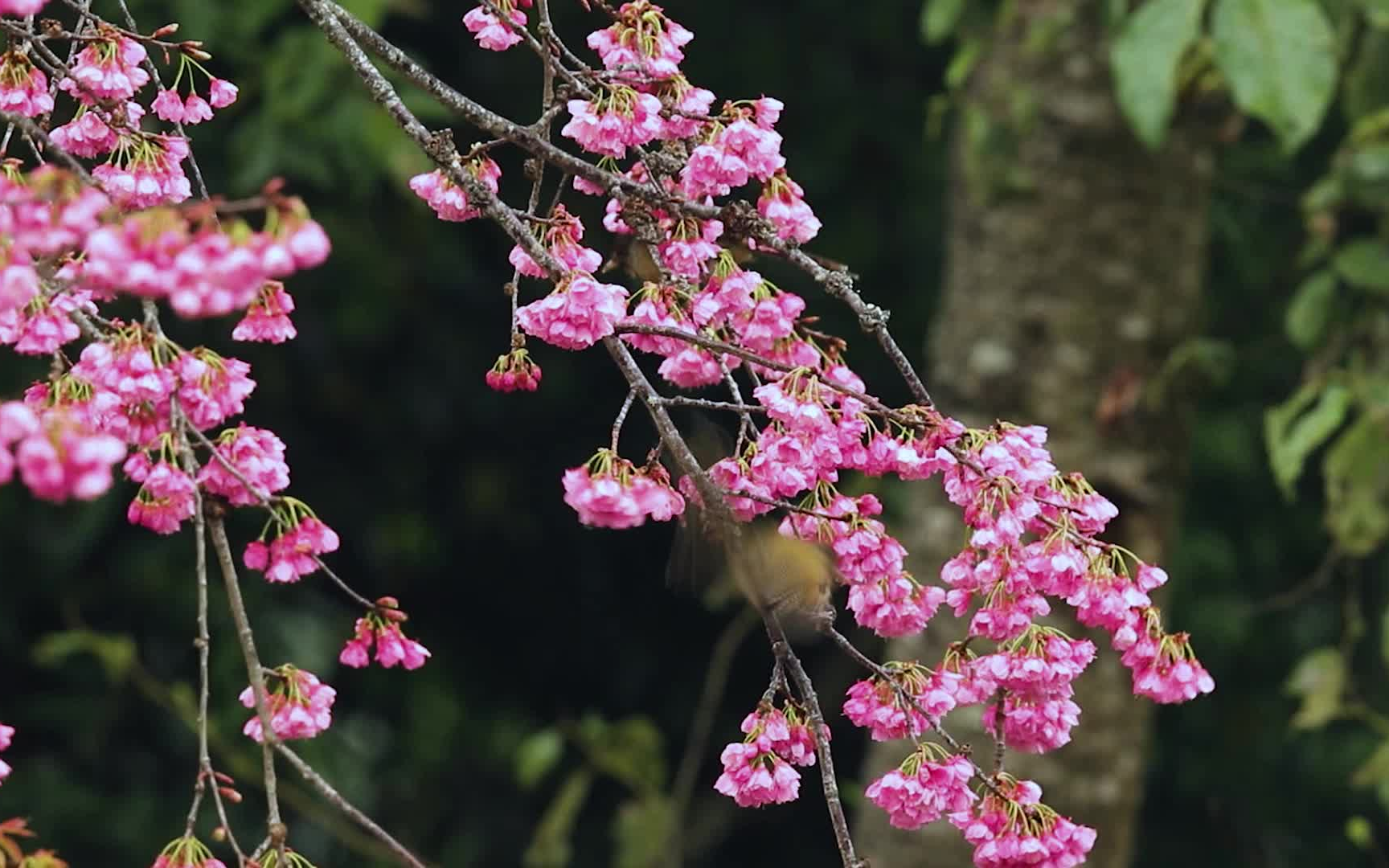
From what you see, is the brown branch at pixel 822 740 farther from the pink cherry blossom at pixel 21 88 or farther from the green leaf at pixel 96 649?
the green leaf at pixel 96 649

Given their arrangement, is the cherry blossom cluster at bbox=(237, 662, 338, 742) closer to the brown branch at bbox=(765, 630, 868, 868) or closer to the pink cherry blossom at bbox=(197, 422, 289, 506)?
the pink cherry blossom at bbox=(197, 422, 289, 506)

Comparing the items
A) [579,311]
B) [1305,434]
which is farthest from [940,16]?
[579,311]

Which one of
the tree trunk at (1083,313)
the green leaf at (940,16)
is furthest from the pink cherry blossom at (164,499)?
the tree trunk at (1083,313)

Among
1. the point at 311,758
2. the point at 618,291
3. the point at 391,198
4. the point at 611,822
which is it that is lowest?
the point at 311,758

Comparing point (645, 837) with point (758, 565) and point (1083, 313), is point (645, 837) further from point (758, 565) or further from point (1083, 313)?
point (758, 565)

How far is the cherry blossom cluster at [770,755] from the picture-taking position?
4.06 ft

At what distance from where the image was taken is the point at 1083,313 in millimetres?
2832

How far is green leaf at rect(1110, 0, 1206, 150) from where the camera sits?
2066mm

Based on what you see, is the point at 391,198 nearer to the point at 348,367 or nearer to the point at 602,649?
Result: the point at 348,367

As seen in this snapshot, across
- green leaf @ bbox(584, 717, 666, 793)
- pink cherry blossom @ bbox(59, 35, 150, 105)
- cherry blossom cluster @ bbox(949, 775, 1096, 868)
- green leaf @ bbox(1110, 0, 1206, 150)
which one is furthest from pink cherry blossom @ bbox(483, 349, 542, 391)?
green leaf @ bbox(584, 717, 666, 793)

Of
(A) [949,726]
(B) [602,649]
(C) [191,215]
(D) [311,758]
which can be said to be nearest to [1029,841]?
(C) [191,215]

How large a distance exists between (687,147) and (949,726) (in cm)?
168

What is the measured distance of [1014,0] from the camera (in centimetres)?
279

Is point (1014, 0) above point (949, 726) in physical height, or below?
above
